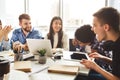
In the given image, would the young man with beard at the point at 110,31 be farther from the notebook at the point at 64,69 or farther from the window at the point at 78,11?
the window at the point at 78,11

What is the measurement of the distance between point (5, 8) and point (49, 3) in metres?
0.97

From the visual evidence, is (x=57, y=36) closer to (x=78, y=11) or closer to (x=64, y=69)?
(x=78, y=11)

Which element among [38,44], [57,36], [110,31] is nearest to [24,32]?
[57,36]

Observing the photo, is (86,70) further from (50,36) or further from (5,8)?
(5,8)

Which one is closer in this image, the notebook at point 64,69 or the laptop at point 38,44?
the notebook at point 64,69

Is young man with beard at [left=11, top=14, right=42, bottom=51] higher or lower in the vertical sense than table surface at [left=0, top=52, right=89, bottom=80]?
higher

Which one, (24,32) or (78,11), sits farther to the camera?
(78,11)

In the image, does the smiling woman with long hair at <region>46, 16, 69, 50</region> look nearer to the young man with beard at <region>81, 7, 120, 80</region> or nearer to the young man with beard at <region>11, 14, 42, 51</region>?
the young man with beard at <region>11, 14, 42, 51</region>

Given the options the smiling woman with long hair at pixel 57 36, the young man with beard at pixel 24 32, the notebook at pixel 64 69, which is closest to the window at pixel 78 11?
the smiling woman with long hair at pixel 57 36

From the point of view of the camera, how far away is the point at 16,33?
3207 millimetres

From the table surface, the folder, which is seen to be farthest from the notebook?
the folder

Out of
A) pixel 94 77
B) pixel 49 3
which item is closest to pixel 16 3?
pixel 49 3

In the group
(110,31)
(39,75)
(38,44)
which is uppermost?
(110,31)

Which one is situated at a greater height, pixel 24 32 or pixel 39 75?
pixel 24 32
